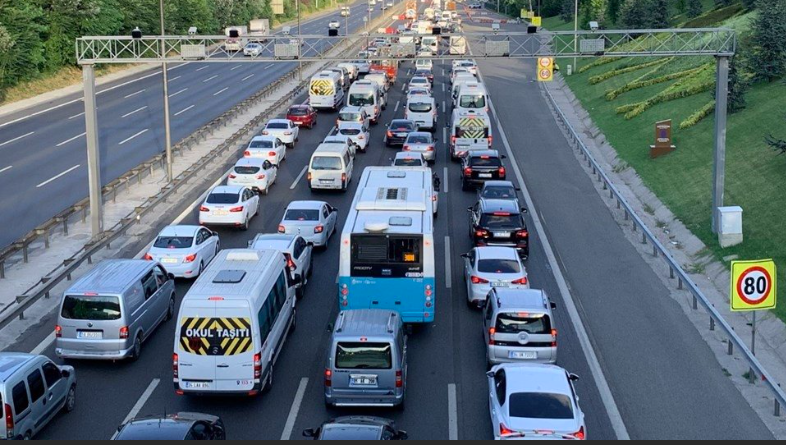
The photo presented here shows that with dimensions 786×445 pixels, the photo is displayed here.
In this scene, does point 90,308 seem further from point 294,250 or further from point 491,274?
point 491,274

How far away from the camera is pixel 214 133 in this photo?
53.2 metres

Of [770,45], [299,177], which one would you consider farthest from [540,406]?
[770,45]

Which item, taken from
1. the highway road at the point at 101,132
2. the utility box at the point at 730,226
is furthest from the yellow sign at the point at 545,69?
the utility box at the point at 730,226

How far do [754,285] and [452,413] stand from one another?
656cm

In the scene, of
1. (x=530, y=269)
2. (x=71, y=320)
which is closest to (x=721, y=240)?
(x=530, y=269)

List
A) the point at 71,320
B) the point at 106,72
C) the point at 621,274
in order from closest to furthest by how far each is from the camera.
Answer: the point at 71,320
the point at 621,274
the point at 106,72

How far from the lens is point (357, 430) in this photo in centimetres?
1545

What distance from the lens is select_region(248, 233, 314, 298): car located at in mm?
26719

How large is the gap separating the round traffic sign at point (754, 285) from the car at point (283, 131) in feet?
105

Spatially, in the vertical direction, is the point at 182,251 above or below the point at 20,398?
above

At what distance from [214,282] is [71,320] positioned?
11.8ft

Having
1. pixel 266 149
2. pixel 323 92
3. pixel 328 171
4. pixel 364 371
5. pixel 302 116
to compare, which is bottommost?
pixel 364 371

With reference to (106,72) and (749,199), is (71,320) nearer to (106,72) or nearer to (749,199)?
(749,199)

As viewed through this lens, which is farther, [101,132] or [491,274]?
[101,132]
